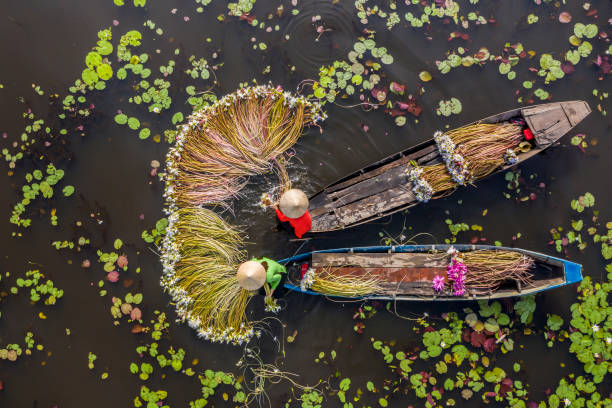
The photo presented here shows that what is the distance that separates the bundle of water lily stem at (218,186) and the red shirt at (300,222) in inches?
34.4

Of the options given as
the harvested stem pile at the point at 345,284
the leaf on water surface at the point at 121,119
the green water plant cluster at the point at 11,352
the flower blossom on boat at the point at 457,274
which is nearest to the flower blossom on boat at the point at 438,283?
the flower blossom on boat at the point at 457,274

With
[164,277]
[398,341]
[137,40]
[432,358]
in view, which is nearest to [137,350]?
[164,277]

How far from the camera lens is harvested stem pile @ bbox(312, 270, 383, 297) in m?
5.03

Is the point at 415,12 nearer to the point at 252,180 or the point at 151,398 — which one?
the point at 252,180

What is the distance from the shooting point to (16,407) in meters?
5.75

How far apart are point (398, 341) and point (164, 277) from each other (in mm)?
3630

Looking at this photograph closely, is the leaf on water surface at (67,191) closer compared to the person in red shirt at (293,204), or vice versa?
the person in red shirt at (293,204)

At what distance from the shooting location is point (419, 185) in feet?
16.8

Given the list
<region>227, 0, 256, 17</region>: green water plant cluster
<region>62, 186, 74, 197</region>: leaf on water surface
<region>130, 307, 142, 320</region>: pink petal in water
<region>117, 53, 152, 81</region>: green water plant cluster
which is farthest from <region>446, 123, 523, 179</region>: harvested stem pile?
<region>62, 186, 74, 197</region>: leaf on water surface

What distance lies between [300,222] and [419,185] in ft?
5.63

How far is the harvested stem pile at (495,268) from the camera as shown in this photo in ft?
16.3

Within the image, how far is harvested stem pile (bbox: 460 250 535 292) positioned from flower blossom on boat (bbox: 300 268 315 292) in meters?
2.03

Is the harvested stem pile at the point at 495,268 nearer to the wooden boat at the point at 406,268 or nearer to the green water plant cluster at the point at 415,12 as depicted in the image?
the wooden boat at the point at 406,268

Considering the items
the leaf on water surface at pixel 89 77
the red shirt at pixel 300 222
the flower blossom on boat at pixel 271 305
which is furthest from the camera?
the leaf on water surface at pixel 89 77
